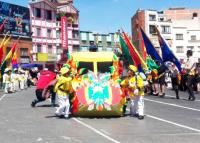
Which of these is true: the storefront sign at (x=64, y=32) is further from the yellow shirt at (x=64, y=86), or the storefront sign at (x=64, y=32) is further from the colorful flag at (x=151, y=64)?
the yellow shirt at (x=64, y=86)

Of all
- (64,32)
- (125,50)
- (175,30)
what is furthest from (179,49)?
(125,50)

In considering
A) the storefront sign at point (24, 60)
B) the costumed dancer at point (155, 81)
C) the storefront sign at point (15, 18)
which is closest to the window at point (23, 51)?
the storefront sign at point (24, 60)

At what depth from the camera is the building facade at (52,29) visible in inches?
3184

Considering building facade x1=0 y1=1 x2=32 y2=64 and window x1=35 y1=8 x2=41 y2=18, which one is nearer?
building facade x1=0 y1=1 x2=32 y2=64

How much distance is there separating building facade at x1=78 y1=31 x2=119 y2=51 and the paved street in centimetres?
7861

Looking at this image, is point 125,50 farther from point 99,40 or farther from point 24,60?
point 99,40

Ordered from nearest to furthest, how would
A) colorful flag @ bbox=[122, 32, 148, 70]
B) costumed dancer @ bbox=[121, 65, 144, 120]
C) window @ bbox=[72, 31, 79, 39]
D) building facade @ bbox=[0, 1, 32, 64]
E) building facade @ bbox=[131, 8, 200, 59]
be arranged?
costumed dancer @ bbox=[121, 65, 144, 120], colorful flag @ bbox=[122, 32, 148, 70], building facade @ bbox=[0, 1, 32, 64], window @ bbox=[72, 31, 79, 39], building facade @ bbox=[131, 8, 200, 59]

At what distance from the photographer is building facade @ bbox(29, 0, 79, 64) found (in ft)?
265

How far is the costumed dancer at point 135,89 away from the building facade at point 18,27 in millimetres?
54574

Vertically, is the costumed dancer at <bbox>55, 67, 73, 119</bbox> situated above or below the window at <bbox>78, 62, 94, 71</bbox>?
below

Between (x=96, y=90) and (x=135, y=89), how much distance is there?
3.84ft

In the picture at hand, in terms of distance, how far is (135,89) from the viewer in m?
15.9

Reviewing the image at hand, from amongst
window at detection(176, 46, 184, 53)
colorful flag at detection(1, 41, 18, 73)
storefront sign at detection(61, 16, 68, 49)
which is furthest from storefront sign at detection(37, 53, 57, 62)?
colorful flag at detection(1, 41, 18, 73)

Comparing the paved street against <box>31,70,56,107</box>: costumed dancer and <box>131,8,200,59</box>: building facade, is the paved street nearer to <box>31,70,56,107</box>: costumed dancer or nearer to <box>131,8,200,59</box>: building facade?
<box>31,70,56,107</box>: costumed dancer
